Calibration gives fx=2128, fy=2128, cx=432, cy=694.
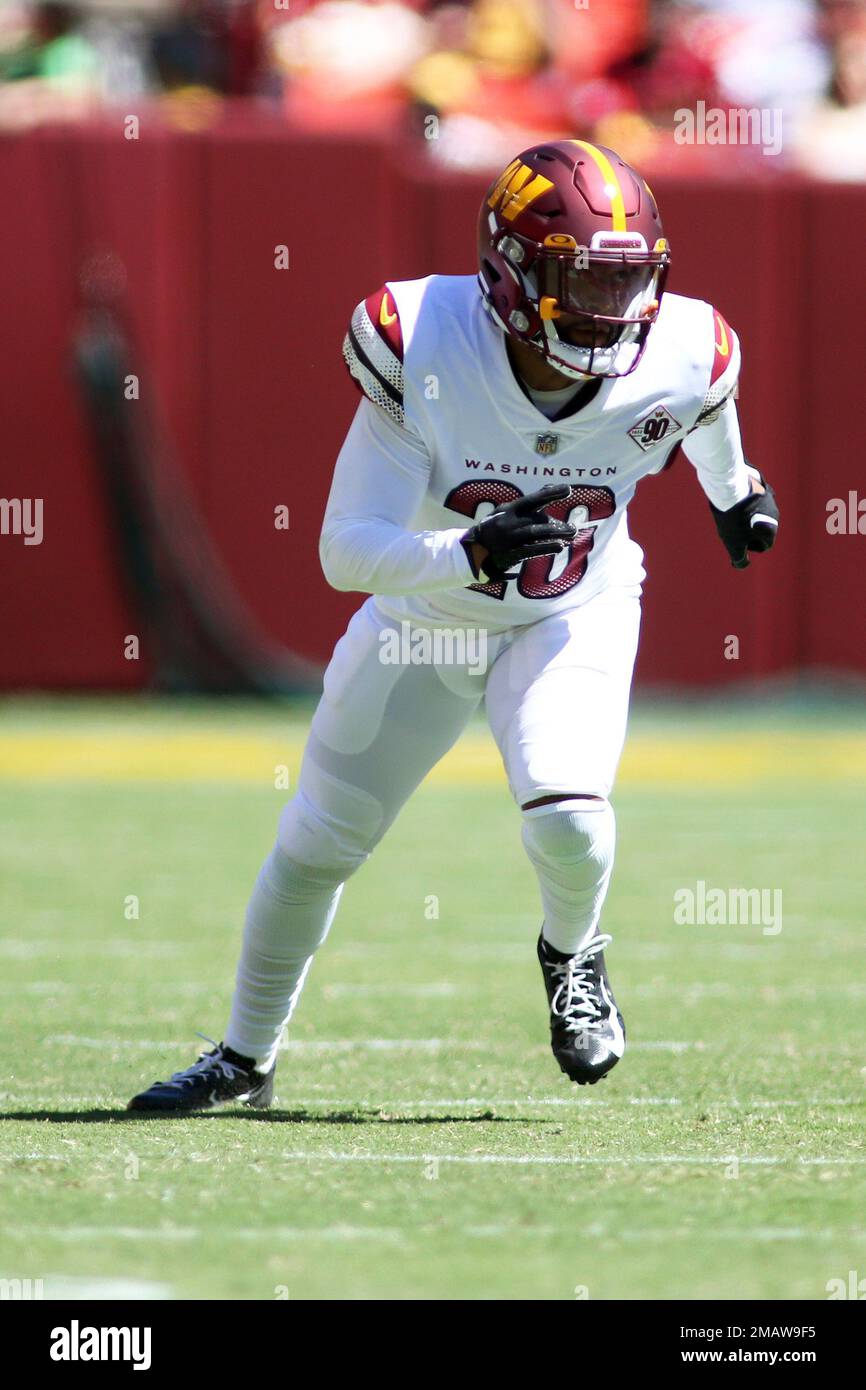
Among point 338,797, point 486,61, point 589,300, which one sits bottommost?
point 338,797

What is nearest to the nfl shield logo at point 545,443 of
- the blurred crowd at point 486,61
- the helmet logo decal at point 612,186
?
the helmet logo decal at point 612,186

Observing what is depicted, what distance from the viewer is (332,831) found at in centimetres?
377

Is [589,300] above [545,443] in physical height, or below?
above

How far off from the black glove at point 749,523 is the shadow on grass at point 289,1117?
1142mm

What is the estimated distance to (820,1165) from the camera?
3.29 metres

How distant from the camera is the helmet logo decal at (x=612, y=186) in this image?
3.59 metres

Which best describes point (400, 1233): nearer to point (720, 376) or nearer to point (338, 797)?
point (338, 797)

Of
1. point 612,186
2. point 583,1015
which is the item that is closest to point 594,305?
point 612,186

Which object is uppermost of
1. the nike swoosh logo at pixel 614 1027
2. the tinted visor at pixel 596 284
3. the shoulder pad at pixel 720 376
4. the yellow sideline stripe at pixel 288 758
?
the tinted visor at pixel 596 284

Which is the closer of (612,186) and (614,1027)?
(612,186)

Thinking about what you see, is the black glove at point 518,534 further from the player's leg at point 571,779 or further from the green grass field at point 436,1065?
the green grass field at point 436,1065

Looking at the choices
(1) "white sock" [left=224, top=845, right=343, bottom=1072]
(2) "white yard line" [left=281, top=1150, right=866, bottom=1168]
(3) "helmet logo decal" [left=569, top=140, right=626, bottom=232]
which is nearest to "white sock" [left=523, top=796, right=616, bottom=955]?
(1) "white sock" [left=224, top=845, right=343, bottom=1072]

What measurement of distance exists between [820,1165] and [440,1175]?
593mm

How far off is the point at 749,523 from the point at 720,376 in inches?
12.4
